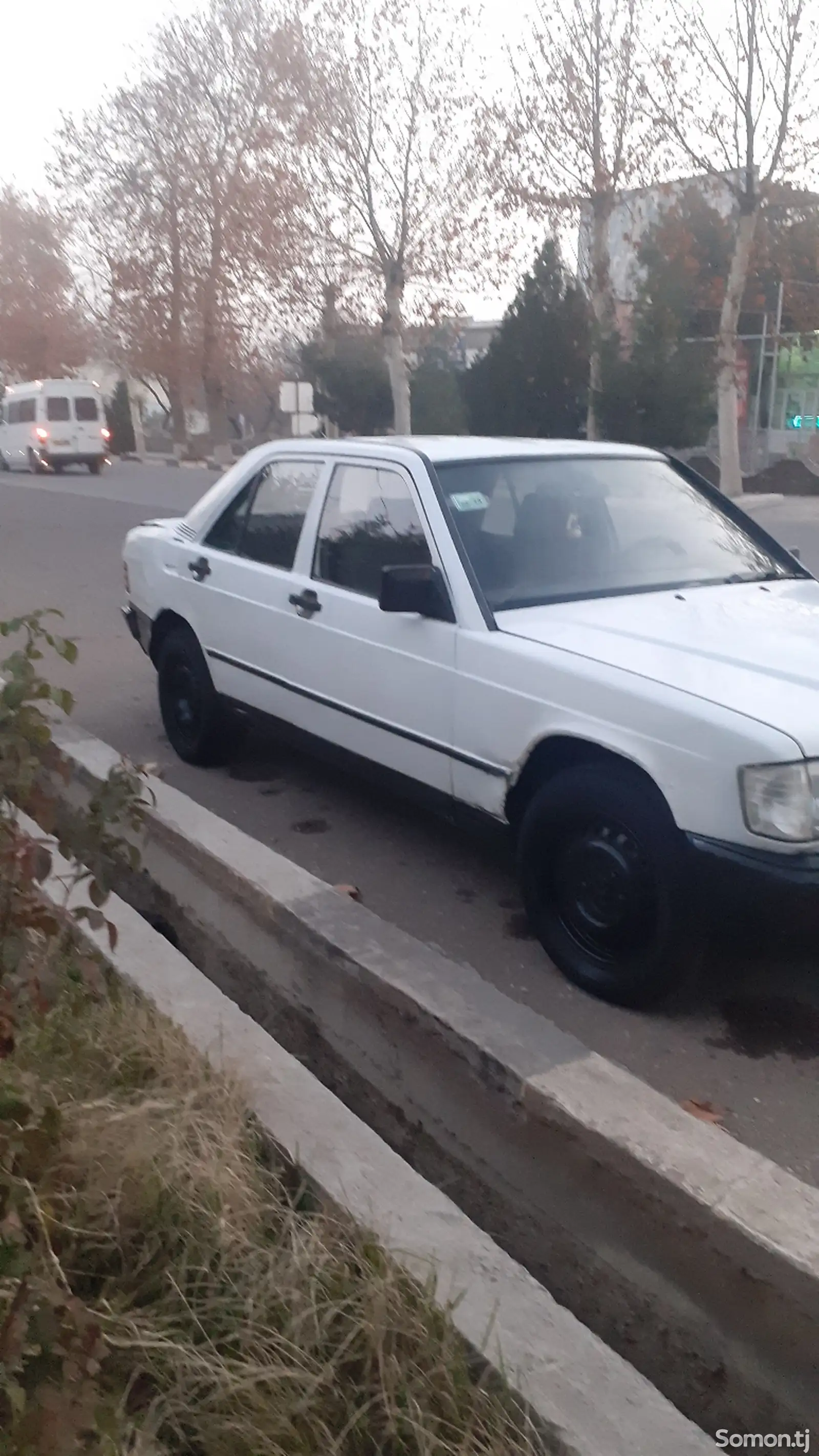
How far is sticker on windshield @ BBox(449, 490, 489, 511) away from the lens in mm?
4535

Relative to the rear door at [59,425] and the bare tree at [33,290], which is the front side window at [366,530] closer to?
the rear door at [59,425]

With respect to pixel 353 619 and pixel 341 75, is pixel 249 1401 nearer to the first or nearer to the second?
pixel 353 619

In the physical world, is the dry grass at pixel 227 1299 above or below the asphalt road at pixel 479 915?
above

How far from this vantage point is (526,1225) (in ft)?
9.15

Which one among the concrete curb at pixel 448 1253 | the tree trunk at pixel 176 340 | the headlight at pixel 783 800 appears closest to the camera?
the concrete curb at pixel 448 1253

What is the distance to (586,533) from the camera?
15.3ft

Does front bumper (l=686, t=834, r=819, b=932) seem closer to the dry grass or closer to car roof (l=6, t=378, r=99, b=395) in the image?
the dry grass

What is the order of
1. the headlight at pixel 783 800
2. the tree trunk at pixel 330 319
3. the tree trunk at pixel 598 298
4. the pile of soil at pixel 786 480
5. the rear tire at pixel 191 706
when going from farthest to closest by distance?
the tree trunk at pixel 330 319
the pile of soil at pixel 786 480
the tree trunk at pixel 598 298
the rear tire at pixel 191 706
the headlight at pixel 783 800

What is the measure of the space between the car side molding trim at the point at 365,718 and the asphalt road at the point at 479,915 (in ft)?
0.87

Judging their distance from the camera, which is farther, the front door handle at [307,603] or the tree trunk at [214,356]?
the tree trunk at [214,356]

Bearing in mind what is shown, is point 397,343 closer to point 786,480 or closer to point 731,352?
point 731,352

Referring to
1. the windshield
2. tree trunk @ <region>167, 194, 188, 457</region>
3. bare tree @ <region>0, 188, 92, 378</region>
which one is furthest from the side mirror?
bare tree @ <region>0, 188, 92, 378</region>

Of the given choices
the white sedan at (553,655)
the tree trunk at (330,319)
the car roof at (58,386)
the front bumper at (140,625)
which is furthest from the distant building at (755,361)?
the white sedan at (553,655)

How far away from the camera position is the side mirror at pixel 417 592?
4.23 m
